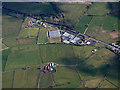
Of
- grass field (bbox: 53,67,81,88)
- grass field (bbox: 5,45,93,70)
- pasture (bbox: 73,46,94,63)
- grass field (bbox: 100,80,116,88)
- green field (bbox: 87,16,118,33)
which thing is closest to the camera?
grass field (bbox: 100,80,116,88)

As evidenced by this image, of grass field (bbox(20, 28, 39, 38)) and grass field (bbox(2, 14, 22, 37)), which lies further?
grass field (bbox(2, 14, 22, 37))

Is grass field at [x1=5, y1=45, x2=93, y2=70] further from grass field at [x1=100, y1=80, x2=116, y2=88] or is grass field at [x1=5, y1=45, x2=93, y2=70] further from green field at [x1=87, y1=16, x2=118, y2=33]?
green field at [x1=87, y1=16, x2=118, y2=33]

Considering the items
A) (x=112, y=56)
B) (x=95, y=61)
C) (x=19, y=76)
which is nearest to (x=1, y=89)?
(x=19, y=76)

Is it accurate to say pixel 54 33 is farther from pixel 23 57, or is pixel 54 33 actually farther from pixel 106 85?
pixel 106 85

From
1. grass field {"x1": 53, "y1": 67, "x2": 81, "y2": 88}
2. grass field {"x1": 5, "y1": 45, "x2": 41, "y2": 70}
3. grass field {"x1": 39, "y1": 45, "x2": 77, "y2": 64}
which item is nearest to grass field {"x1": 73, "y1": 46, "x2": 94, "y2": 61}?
grass field {"x1": 39, "y1": 45, "x2": 77, "y2": 64}

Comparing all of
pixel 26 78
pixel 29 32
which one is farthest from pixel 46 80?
pixel 29 32

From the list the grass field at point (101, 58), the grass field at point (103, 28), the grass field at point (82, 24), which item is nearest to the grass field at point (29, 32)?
the grass field at point (82, 24)
